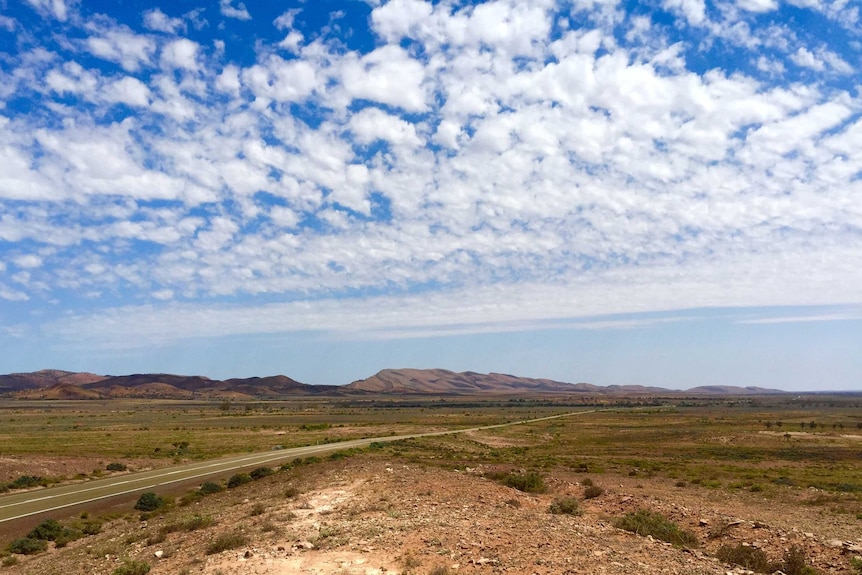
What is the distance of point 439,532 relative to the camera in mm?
16219

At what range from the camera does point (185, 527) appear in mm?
20484

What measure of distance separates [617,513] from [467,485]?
665 centimetres

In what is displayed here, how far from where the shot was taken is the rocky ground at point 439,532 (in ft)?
45.6

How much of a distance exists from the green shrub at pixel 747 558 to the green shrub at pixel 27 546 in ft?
74.1

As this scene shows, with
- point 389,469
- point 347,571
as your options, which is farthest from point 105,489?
point 347,571

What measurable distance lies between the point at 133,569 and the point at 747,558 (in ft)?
53.3

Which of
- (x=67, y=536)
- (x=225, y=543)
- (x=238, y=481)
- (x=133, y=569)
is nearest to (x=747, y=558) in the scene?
(x=225, y=543)

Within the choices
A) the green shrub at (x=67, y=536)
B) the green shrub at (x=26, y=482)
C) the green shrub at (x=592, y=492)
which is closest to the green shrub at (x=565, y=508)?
the green shrub at (x=592, y=492)

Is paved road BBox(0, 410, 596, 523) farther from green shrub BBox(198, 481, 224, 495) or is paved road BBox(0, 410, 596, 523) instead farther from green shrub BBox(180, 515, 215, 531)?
green shrub BBox(180, 515, 215, 531)

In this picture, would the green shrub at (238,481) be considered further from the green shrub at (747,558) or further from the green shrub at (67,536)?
the green shrub at (747,558)

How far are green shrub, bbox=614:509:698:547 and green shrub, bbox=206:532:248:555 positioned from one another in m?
11.7

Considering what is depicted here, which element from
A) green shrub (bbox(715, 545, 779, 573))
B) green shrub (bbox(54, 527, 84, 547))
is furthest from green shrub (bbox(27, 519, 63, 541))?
green shrub (bbox(715, 545, 779, 573))

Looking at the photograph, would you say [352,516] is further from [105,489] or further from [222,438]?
[222,438]

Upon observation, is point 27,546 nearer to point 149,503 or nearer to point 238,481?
point 149,503
